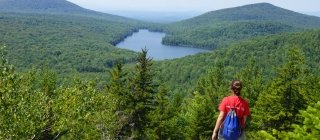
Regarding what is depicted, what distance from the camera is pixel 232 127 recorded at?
1307 centimetres

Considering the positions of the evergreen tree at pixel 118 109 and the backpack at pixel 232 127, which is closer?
the backpack at pixel 232 127

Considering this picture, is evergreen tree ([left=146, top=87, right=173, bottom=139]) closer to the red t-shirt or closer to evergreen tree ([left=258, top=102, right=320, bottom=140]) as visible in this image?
the red t-shirt

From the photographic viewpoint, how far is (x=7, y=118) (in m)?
24.3

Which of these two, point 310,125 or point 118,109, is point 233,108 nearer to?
point 310,125

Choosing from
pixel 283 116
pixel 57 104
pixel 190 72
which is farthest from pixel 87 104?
pixel 190 72

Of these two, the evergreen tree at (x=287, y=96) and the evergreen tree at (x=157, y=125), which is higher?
the evergreen tree at (x=287, y=96)

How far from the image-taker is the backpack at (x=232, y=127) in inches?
516

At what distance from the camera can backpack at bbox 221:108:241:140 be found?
13094 millimetres

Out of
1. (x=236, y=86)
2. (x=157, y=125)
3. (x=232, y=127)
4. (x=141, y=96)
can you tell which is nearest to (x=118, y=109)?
(x=141, y=96)

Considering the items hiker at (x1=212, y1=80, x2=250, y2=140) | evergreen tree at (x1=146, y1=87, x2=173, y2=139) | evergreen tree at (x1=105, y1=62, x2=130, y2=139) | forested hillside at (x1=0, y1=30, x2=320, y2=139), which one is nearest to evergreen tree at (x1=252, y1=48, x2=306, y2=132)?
forested hillside at (x1=0, y1=30, x2=320, y2=139)

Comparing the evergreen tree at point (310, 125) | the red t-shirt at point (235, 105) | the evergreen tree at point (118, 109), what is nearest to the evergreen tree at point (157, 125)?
the evergreen tree at point (118, 109)

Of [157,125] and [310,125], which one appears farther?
[157,125]

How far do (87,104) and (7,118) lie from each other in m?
10.7

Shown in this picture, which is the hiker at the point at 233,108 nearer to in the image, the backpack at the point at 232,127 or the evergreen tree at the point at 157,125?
the backpack at the point at 232,127
